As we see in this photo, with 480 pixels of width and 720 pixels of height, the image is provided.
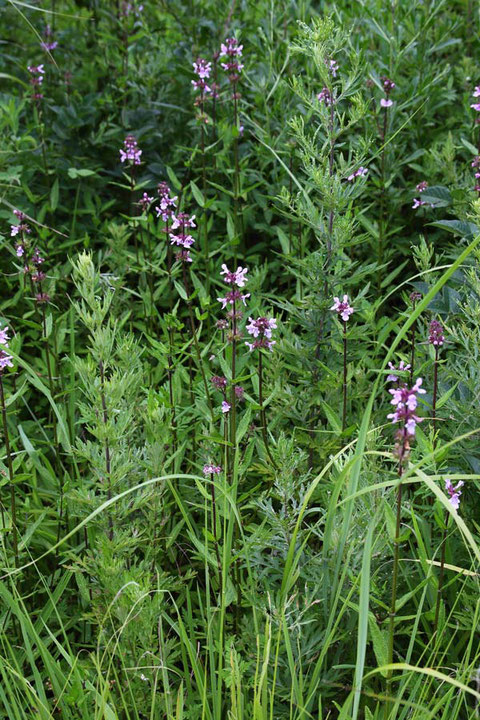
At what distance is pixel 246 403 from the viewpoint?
10.0 feet

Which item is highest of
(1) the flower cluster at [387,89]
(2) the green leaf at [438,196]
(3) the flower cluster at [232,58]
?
(3) the flower cluster at [232,58]

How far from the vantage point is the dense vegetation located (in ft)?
7.16

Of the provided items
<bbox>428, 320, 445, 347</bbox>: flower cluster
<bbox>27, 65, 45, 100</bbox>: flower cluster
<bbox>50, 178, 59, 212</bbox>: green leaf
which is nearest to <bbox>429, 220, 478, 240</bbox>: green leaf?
<bbox>428, 320, 445, 347</bbox>: flower cluster

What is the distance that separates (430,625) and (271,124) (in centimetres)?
254

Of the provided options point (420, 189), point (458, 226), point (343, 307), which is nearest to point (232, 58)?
point (420, 189)

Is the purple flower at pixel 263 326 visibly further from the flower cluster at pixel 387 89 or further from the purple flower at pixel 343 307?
the flower cluster at pixel 387 89

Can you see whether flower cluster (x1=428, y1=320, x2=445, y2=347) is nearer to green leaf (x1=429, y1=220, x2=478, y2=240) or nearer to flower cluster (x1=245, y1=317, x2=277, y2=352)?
flower cluster (x1=245, y1=317, x2=277, y2=352)

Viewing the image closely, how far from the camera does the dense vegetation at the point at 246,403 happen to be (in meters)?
2.18

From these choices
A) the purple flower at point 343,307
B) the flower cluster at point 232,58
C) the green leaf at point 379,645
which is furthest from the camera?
the flower cluster at point 232,58

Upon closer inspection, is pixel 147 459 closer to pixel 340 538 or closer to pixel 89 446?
pixel 89 446

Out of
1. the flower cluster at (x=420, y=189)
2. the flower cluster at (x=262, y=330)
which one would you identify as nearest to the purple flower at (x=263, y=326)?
the flower cluster at (x=262, y=330)

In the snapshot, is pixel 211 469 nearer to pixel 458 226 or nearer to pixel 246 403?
pixel 246 403

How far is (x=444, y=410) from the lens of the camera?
2.68 m

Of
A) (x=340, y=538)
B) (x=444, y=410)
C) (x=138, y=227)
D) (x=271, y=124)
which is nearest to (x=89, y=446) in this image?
(x=340, y=538)
